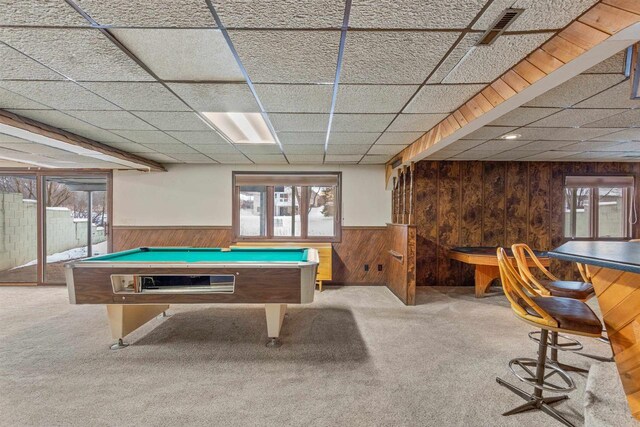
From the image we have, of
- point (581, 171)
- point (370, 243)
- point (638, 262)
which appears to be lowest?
point (370, 243)

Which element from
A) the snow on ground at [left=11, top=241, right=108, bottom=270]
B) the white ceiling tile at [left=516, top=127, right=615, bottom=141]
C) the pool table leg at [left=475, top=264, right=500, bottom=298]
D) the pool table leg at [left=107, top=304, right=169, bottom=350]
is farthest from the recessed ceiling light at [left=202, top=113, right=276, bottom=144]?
the snow on ground at [left=11, top=241, right=108, bottom=270]

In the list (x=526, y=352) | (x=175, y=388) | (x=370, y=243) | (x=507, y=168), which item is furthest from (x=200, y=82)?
(x=507, y=168)

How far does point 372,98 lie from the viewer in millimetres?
2420

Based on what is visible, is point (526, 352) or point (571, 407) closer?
point (571, 407)

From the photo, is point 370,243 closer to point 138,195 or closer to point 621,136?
point 621,136

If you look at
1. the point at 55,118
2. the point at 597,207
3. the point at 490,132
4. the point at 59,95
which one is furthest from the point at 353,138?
the point at 597,207

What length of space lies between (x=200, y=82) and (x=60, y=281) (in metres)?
5.39

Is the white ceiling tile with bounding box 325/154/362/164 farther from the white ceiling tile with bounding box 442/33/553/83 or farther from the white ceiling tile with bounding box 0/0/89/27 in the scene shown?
the white ceiling tile with bounding box 0/0/89/27

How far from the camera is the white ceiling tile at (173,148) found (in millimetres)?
4117

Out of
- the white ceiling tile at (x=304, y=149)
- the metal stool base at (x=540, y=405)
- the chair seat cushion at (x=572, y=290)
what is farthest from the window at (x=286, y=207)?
the metal stool base at (x=540, y=405)

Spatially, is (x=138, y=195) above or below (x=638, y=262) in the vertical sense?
above

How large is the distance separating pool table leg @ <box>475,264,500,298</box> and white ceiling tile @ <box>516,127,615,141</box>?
78.0 inches

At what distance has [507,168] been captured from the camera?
532 cm

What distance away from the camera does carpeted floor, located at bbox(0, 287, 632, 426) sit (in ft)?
6.28
